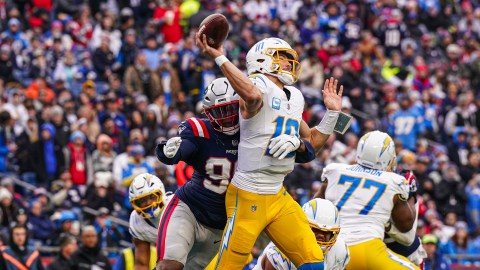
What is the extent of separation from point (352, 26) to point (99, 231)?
9.82m

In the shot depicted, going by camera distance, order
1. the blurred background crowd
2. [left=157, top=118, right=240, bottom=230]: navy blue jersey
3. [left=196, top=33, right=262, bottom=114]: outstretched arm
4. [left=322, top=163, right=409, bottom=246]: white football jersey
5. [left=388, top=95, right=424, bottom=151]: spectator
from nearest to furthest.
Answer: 1. [left=196, top=33, right=262, bottom=114]: outstretched arm
2. [left=157, top=118, right=240, bottom=230]: navy blue jersey
3. [left=322, top=163, right=409, bottom=246]: white football jersey
4. the blurred background crowd
5. [left=388, top=95, right=424, bottom=151]: spectator

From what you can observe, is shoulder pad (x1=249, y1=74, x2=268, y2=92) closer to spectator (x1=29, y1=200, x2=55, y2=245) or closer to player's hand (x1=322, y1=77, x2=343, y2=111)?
player's hand (x1=322, y1=77, x2=343, y2=111)

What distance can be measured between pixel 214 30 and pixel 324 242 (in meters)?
1.99

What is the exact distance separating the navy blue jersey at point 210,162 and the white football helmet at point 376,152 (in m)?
1.62

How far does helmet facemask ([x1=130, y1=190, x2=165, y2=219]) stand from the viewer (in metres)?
10.3

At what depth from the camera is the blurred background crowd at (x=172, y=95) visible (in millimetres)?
15742

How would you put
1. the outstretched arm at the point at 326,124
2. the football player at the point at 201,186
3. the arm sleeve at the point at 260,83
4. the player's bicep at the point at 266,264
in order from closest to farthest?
the arm sleeve at the point at 260,83, the football player at the point at 201,186, the outstretched arm at the point at 326,124, the player's bicep at the point at 266,264

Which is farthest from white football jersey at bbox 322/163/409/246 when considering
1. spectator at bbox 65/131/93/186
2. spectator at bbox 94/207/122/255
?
spectator at bbox 65/131/93/186

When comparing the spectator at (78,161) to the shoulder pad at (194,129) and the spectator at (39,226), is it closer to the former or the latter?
the spectator at (39,226)

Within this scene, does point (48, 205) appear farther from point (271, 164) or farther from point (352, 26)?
point (352, 26)

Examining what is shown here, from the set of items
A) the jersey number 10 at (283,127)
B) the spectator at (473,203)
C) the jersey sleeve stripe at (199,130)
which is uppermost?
the jersey number 10 at (283,127)

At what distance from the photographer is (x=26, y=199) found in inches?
621

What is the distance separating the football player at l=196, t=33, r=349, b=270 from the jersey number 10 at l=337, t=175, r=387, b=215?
1342 millimetres

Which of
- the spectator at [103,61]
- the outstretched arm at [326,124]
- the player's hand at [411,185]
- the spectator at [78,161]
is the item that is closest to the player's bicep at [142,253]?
the outstretched arm at [326,124]
